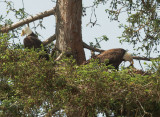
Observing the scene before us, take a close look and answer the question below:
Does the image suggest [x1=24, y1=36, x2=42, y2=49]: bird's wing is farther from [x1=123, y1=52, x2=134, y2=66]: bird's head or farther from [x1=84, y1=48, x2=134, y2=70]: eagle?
[x1=123, y1=52, x2=134, y2=66]: bird's head

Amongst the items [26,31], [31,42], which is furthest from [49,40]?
[26,31]

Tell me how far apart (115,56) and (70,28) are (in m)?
1.64

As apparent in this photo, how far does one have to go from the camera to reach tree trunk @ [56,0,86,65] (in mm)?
8711

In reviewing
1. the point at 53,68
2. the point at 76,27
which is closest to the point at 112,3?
A: the point at 76,27

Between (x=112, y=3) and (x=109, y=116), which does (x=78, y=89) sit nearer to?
(x=109, y=116)

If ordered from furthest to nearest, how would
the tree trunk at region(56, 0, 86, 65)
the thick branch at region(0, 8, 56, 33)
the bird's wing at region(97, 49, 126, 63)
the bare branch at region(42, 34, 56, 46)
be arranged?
the bare branch at region(42, 34, 56, 46)
the thick branch at region(0, 8, 56, 33)
the bird's wing at region(97, 49, 126, 63)
the tree trunk at region(56, 0, 86, 65)

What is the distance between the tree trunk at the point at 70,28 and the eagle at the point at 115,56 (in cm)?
73

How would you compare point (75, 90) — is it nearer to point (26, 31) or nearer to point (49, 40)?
point (49, 40)

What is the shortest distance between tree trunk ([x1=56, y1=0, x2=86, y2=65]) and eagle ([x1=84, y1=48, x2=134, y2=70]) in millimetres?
733

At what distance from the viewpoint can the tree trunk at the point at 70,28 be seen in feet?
28.6

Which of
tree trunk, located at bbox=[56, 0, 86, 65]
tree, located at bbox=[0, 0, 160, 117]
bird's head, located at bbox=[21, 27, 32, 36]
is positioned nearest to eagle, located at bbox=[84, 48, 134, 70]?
tree trunk, located at bbox=[56, 0, 86, 65]

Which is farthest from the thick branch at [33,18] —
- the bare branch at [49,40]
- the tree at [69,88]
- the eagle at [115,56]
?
the tree at [69,88]

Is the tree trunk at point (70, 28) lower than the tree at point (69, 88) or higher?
higher

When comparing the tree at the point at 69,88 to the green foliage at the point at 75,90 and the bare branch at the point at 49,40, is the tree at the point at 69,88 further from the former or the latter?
the bare branch at the point at 49,40
